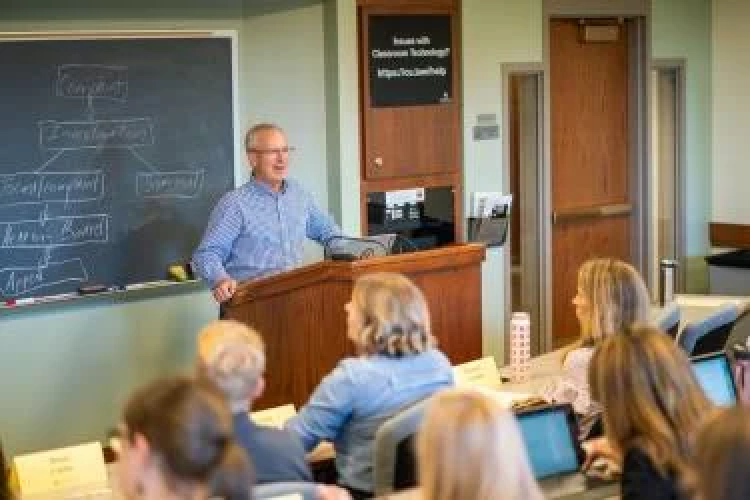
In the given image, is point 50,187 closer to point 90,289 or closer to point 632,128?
point 90,289

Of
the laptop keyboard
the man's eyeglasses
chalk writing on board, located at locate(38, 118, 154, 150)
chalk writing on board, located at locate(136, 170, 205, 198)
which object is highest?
chalk writing on board, located at locate(38, 118, 154, 150)

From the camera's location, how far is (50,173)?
6113 millimetres

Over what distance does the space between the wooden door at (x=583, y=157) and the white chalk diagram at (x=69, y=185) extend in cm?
295

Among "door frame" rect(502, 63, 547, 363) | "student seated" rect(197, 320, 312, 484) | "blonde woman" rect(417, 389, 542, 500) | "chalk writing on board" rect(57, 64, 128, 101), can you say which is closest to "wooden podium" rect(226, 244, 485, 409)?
"chalk writing on board" rect(57, 64, 128, 101)

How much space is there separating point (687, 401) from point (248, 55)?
4060 millimetres

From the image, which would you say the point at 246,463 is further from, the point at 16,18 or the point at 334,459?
the point at 16,18

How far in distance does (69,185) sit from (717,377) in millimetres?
3155

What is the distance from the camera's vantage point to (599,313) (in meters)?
4.39

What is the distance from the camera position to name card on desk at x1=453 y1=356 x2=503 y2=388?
15.3ft

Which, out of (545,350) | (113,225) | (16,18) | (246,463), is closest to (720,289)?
(545,350)

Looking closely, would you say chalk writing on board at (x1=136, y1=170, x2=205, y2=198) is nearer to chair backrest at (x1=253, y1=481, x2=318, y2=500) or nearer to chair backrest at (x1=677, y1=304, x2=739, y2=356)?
chair backrest at (x1=677, y1=304, x2=739, y2=356)

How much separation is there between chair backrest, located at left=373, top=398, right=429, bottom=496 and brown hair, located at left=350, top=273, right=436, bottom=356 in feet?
0.92

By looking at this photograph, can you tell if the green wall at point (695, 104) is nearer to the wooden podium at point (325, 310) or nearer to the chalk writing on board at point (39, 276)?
the wooden podium at point (325, 310)

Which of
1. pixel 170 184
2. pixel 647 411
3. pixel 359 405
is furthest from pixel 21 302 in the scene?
pixel 647 411
